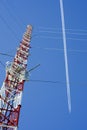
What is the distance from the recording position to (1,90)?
25188mm

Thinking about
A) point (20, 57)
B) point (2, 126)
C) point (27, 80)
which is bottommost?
point (2, 126)

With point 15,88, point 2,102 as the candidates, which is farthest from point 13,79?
point 2,102

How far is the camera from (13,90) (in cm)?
2588

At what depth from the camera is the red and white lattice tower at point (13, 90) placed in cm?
2312

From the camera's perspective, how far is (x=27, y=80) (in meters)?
26.6

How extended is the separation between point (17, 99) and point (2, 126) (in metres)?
3.25

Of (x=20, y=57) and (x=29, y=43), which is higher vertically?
(x=29, y=43)

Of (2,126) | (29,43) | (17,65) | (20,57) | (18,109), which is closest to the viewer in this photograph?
(2,126)

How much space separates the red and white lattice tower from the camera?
23.1 meters

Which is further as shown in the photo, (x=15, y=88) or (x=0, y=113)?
(x=15, y=88)

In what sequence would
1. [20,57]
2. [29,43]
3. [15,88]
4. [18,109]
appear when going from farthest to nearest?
[29,43], [20,57], [15,88], [18,109]

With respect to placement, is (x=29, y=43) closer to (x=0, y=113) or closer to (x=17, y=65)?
(x=17, y=65)

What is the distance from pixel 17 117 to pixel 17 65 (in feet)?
19.5

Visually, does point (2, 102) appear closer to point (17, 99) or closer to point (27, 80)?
point (17, 99)
